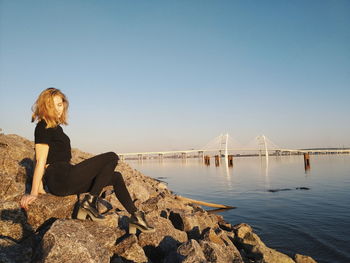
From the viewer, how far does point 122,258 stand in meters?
3.35

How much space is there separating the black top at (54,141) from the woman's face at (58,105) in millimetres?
198

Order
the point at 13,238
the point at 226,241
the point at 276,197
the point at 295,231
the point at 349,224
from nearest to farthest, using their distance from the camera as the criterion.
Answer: the point at 13,238
the point at 226,241
the point at 295,231
the point at 349,224
the point at 276,197

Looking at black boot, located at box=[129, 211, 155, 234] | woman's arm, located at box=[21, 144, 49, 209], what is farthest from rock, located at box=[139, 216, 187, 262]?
woman's arm, located at box=[21, 144, 49, 209]

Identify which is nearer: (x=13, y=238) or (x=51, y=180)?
(x=13, y=238)

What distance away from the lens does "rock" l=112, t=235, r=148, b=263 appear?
11.0ft

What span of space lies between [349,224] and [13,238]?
10757 mm

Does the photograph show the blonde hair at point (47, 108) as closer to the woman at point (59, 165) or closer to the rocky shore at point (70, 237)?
the woman at point (59, 165)

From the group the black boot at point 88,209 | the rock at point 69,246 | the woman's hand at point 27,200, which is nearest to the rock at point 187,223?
the black boot at point 88,209

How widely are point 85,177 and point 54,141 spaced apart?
0.63 meters

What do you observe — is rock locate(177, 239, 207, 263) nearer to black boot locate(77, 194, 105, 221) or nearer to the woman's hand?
black boot locate(77, 194, 105, 221)

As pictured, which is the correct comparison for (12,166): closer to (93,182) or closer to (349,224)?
(93,182)

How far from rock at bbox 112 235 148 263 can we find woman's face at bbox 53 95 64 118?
196 cm

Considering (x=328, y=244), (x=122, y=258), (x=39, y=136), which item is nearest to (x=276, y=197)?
(x=328, y=244)

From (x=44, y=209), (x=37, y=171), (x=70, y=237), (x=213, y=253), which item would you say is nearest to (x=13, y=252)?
(x=70, y=237)
